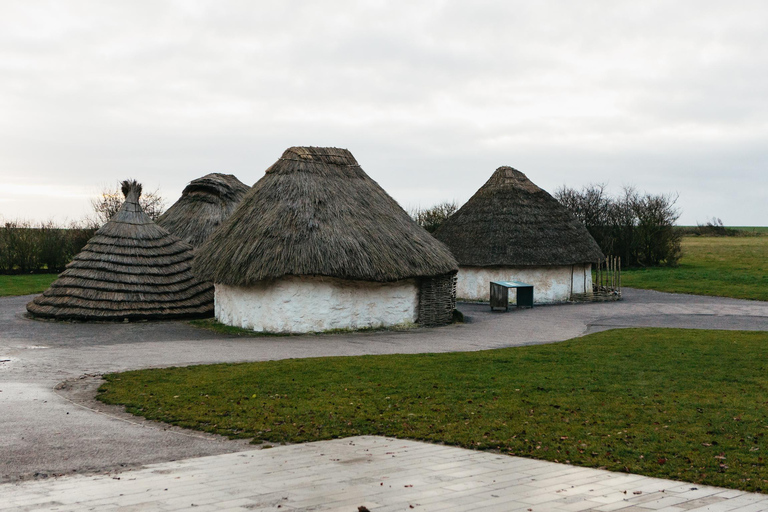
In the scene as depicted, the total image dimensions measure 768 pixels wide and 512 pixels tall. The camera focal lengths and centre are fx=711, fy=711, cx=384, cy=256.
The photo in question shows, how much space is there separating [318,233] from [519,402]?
449 inches

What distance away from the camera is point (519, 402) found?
35.0ft

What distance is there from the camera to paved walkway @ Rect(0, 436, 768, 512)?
5895 millimetres

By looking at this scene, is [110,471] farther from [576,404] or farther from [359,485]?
[576,404]

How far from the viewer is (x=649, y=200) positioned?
52.2m

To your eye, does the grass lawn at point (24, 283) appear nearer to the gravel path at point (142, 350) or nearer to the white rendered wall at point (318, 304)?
the gravel path at point (142, 350)

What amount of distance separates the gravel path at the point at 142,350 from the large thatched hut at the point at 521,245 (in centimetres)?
191

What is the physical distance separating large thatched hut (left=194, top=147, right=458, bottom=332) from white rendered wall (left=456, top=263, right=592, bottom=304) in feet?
26.7

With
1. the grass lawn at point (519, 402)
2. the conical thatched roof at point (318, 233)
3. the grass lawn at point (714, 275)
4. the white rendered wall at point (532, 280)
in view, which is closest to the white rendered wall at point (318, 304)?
the conical thatched roof at point (318, 233)

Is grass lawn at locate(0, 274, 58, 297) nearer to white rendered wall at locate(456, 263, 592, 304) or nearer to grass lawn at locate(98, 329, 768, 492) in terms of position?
white rendered wall at locate(456, 263, 592, 304)

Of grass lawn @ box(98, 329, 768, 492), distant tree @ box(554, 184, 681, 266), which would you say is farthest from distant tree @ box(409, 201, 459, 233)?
grass lawn @ box(98, 329, 768, 492)

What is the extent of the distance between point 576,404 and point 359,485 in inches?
199

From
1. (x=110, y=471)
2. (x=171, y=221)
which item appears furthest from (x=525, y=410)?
(x=171, y=221)

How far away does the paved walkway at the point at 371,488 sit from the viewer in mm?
5895

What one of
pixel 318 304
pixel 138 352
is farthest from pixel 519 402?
pixel 318 304
